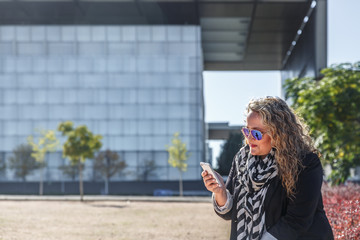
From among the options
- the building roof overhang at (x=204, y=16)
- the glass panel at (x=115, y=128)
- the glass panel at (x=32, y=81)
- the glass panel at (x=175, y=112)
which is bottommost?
the glass panel at (x=115, y=128)

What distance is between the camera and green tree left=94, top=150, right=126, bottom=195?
2235 inches

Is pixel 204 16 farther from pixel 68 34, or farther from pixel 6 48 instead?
pixel 6 48

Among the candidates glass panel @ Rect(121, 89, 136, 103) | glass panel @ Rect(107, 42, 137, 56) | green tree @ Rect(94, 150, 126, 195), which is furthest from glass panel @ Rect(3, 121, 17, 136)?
glass panel @ Rect(107, 42, 137, 56)

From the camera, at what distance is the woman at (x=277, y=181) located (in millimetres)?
3496

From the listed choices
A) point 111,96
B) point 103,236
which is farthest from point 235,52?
point 103,236

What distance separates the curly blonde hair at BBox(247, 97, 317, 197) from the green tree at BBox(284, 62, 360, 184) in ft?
37.1

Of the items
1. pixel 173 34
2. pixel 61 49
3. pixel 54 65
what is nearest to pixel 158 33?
pixel 173 34

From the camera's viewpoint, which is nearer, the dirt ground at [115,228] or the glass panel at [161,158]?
the dirt ground at [115,228]

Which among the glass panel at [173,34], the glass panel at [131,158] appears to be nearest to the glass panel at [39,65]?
the glass panel at [131,158]

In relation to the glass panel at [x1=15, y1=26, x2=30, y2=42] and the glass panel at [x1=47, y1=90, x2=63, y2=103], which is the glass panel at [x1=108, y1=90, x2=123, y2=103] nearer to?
the glass panel at [x1=47, y1=90, x2=63, y2=103]

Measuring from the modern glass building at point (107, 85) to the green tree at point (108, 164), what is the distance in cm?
105

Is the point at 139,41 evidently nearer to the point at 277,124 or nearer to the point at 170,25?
the point at 170,25

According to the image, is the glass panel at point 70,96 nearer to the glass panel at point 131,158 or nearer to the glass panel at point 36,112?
the glass panel at point 36,112

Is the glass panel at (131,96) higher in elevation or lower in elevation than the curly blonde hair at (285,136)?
higher
